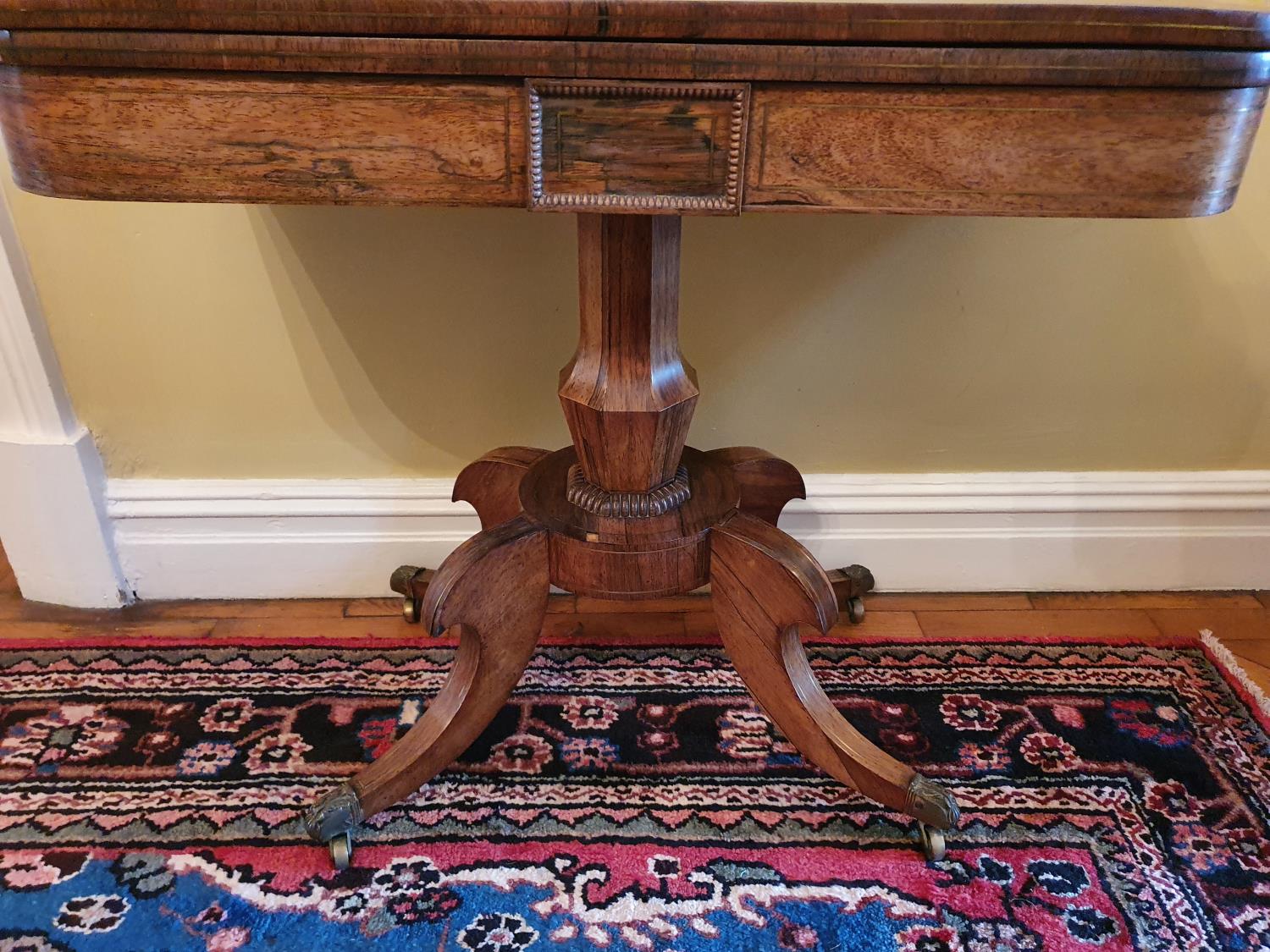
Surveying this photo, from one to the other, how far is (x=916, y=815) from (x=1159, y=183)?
1.99ft

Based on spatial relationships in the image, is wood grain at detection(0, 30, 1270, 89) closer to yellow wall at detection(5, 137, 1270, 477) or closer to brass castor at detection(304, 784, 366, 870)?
yellow wall at detection(5, 137, 1270, 477)

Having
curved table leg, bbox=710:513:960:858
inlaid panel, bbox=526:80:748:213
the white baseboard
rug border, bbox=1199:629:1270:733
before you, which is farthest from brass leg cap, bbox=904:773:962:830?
the white baseboard

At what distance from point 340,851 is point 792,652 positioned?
1.60 ft

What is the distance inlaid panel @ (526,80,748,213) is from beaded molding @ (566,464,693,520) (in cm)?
36

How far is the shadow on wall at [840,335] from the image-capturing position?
1126 mm

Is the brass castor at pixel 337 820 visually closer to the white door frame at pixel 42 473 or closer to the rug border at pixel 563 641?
the rug border at pixel 563 641

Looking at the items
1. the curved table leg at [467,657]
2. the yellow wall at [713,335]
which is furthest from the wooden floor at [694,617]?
the curved table leg at [467,657]

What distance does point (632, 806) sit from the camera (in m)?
0.95

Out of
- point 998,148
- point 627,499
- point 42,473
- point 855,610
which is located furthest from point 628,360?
point 42,473

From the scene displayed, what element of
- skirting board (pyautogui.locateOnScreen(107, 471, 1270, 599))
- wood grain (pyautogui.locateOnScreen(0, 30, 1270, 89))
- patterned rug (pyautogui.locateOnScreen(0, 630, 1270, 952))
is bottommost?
patterned rug (pyautogui.locateOnScreen(0, 630, 1270, 952))

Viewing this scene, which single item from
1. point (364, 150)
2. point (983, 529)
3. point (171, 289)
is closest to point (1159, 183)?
point (364, 150)

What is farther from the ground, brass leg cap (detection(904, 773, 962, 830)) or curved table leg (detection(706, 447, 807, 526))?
curved table leg (detection(706, 447, 807, 526))

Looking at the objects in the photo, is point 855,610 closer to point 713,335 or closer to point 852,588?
point 852,588

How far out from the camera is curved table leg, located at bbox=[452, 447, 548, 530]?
42.5 inches
